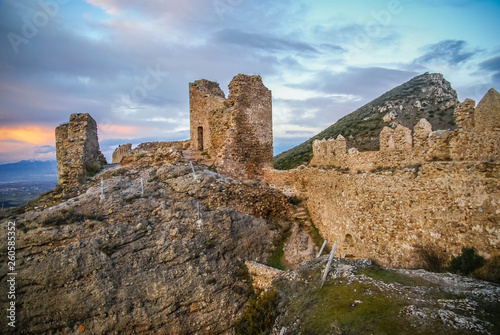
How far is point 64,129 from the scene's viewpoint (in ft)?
39.4

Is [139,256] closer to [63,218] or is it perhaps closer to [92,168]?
[63,218]

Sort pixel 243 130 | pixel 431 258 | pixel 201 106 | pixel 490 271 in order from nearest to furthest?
pixel 490 271
pixel 431 258
pixel 243 130
pixel 201 106

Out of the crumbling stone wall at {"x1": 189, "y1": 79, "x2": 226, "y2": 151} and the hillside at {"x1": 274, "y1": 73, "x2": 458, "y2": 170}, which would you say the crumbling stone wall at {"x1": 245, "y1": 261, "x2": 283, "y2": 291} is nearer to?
the crumbling stone wall at {"x1": 189, "y1": 79, "x2": 226, "y2": 151}

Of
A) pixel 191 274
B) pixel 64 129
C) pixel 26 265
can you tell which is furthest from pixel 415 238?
pixel 64 129

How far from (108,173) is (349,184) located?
29.9 ft

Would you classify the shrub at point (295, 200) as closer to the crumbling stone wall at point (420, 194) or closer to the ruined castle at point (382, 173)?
the ruined castle at point (382, 173)

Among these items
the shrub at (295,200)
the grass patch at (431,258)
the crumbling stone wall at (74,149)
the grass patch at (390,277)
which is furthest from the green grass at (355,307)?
the crumbling stone wall at (74,149)

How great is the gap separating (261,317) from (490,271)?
480cm

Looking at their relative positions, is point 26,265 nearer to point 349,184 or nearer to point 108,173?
point 108,173

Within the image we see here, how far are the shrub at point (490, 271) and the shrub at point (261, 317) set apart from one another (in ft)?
13.9

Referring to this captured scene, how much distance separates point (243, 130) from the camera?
1352cm

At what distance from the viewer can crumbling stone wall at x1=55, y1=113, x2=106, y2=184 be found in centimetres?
1152

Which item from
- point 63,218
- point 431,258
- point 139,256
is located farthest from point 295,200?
point 63,218

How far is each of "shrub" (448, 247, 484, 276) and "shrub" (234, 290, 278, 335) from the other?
13.1ft
